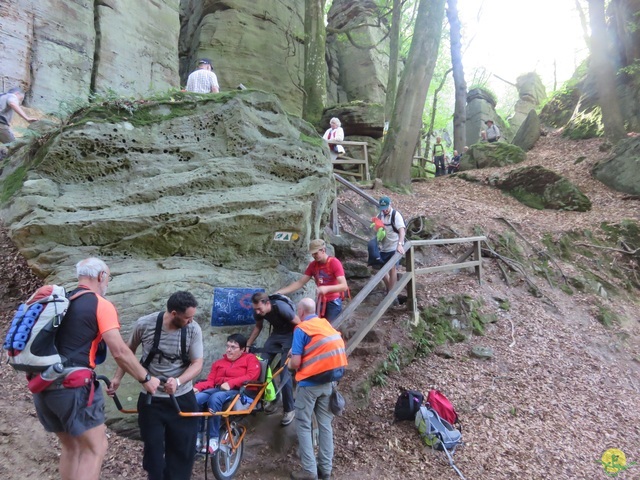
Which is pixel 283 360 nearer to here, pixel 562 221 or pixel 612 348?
pixel 612 348

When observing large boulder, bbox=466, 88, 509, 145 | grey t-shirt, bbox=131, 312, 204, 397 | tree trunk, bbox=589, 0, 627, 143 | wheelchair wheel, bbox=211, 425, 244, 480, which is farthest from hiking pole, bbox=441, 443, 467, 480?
large boulder, bbox=466, 88, 509, 145

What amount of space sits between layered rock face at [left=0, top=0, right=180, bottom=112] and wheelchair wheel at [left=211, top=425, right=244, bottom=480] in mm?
6809

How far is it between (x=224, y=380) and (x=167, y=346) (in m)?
1.17

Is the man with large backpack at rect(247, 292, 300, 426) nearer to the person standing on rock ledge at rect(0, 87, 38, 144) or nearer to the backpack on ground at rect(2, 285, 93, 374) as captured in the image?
the backpack on ground at rect(2, 285, 93, 374)

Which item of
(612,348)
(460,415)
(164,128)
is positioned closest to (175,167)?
(164,128)

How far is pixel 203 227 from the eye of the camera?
497cm

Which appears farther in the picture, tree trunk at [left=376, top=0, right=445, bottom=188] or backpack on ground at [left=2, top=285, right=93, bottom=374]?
tree trunk at [left=376, top=0, right=445, bottom=188]

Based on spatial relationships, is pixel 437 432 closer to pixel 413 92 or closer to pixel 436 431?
pixel 436 431

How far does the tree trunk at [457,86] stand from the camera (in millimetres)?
19375

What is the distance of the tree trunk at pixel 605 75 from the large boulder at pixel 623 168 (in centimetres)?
174


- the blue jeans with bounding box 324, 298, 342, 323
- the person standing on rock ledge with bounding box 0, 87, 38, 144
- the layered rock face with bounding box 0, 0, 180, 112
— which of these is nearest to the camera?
the blue jeans with bounding box 324, 298, 342, 323

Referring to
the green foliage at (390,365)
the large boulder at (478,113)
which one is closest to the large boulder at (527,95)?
the large boulder at (478,113)

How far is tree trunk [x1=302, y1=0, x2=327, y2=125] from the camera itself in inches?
547

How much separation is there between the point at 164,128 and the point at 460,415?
5.55 metres
